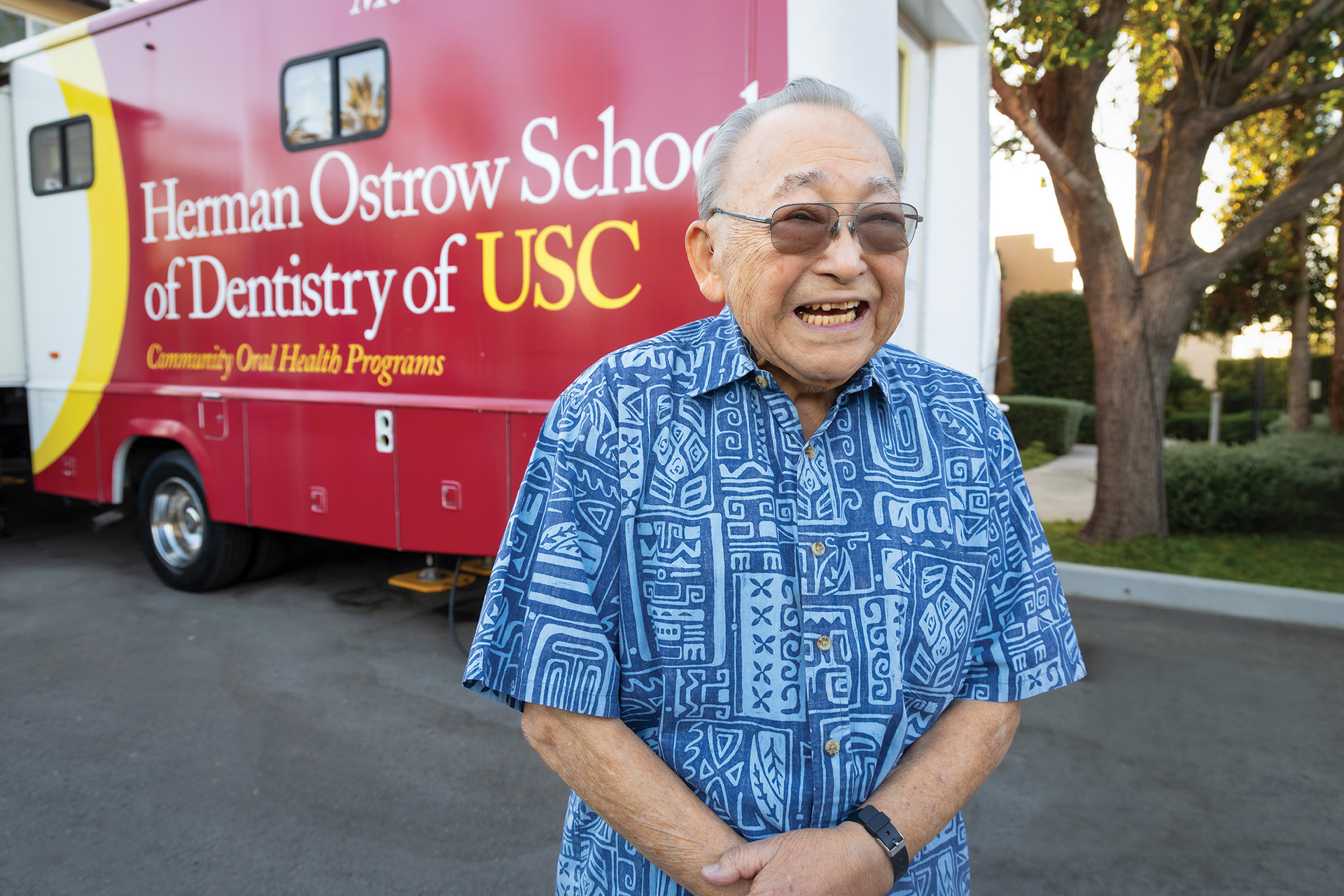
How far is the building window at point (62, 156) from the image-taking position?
5.70 m

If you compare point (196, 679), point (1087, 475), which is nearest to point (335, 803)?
point (196, 679)

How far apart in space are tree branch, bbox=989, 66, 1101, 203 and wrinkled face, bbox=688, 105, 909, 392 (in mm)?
5885

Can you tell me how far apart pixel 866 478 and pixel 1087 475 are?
1177 cm

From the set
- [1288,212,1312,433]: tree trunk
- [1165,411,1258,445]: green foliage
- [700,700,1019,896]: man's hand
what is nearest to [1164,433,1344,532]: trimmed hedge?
[1288,212,1312,433]: tree trunk

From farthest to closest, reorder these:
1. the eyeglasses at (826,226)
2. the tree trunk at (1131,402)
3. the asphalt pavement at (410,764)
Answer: the tree trunk at (1131,402), the asphalt pavement at (410,764), the eyeglasses at (826,226)

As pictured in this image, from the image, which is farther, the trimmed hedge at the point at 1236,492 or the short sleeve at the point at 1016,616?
the trimmed hedge at the point at 1236,492

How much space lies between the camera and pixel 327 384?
4.68 meters

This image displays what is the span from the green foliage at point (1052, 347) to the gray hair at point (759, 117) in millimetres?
18563

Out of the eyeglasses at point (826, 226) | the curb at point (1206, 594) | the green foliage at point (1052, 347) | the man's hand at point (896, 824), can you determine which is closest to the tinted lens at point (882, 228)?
the eyeglasses at point (826, 226)

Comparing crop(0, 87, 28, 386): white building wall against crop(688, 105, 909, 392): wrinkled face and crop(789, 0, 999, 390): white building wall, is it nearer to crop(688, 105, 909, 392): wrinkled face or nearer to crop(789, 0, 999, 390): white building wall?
crop(789, 0, 999, 390): white building wall

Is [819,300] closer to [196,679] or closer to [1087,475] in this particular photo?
[196,679]

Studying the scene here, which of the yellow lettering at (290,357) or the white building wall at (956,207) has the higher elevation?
the white building wall at (956,207)

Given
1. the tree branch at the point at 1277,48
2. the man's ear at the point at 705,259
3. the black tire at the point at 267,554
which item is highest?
the tree branch at the point at 1277,48

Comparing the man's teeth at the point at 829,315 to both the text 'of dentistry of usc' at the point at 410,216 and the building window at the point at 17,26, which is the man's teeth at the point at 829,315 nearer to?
the text 'of dentistry of usc' at the point at 410,216
